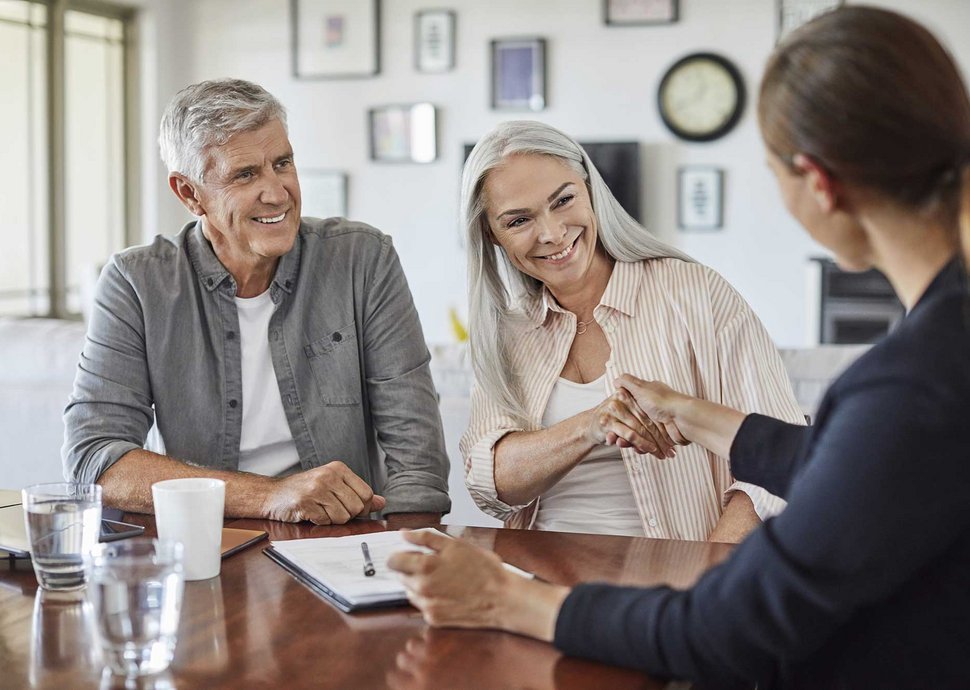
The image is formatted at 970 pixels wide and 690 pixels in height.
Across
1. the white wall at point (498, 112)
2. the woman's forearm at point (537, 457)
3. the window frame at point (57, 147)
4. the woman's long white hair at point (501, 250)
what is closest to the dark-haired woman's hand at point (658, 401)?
the woman's forearm at point (537, 457)

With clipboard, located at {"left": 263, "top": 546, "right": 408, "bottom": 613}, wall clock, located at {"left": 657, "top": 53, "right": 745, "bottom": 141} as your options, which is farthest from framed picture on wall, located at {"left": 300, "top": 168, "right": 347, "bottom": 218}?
A: clipboard, located at {"left": 263, "top": 546, "right": 408, "bottom": 613}

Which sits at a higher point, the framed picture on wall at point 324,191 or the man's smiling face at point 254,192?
the framed picture on wall at point 324,191

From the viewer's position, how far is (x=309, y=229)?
2203 millimetres

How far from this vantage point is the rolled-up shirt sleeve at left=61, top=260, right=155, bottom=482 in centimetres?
191

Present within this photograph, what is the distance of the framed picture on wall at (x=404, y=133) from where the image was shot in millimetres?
6676

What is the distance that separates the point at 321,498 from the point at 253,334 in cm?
55

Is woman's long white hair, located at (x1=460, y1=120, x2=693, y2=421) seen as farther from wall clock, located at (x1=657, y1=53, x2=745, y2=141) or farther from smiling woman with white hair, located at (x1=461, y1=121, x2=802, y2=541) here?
wall clock, located at (x1=657, y1=53, x2=745, y2=141)

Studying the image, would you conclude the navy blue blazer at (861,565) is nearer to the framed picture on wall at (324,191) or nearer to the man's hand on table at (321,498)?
the man's hand on table at (321,498)

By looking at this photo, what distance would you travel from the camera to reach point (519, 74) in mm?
6527

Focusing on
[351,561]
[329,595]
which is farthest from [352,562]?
[329,595]

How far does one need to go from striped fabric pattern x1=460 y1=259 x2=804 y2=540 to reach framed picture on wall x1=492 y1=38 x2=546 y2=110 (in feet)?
15.2

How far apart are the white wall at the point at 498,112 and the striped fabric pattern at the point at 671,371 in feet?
14.5

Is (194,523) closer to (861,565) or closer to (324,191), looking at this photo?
(861,565)

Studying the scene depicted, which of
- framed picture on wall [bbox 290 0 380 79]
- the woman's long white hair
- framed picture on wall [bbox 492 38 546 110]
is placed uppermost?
framed picture on wall [bbox 290 0 380 79]
